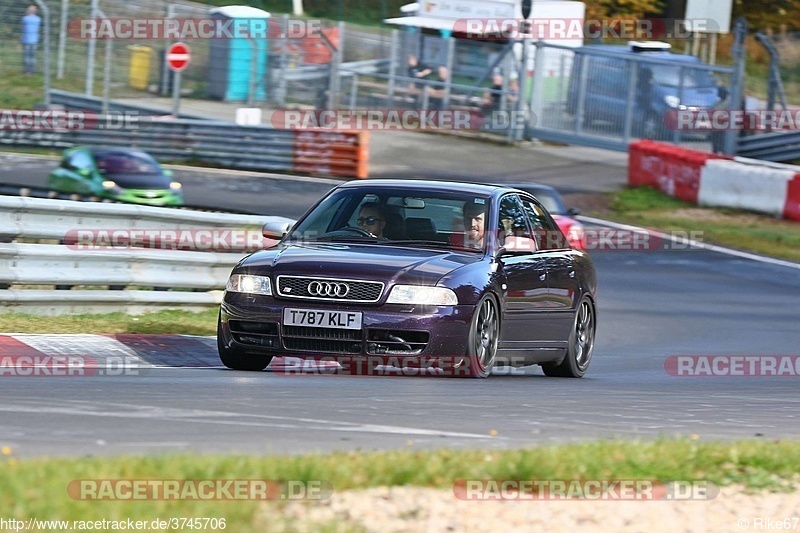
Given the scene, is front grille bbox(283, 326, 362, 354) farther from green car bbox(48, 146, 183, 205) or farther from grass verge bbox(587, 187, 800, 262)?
green car bbox(48, 146, 183, 205)

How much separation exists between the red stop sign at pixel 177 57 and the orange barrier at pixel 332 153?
398 centimetres

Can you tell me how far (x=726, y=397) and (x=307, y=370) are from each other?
299cm

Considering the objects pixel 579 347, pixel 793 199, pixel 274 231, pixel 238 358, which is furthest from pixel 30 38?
A: pixel 238 358

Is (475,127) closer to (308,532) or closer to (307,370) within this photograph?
(307,370)

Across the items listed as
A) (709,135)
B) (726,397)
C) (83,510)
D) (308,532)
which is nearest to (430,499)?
(308,532)

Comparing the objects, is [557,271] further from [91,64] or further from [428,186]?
[91,64]

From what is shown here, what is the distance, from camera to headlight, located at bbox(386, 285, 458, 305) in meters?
9.12

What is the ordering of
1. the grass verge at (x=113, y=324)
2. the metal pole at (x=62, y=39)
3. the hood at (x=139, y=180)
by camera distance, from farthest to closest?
the metal pole at (x=62, y=39), the hood at (x=139, y=180), the grass verge at (x=113, y=324)

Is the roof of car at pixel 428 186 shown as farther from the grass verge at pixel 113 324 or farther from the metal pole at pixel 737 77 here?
the metal pole at pixel 737 77

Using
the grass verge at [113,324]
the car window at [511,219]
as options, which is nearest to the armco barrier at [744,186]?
the grass verge at [113,324]

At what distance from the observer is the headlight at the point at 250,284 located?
9320 millimetres

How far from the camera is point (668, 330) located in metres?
15.6

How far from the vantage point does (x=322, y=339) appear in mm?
9164

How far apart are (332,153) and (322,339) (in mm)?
21323
